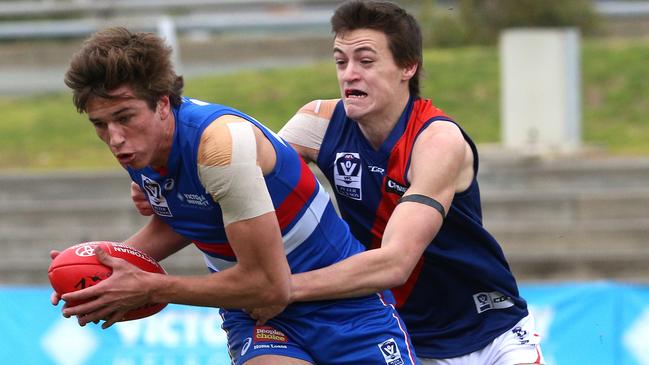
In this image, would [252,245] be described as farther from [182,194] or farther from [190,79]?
[190,79]

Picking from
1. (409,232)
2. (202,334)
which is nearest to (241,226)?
(409,232)

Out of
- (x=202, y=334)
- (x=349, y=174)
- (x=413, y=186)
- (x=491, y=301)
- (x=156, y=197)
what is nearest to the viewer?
(x=156, y=197)

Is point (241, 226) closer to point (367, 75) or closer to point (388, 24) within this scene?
point (367, 75)

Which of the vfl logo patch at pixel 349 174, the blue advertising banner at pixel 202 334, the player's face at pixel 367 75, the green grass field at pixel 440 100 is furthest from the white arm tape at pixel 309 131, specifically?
the green grass field at pixel 440 100

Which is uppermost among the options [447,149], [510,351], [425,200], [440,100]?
[447,149]

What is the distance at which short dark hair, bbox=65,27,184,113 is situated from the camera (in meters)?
3.64

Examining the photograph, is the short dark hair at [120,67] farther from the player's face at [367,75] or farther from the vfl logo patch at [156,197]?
the player's face at [367,75]

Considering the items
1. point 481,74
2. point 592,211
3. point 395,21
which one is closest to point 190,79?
point 481,74

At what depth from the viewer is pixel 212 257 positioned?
13.9 feet

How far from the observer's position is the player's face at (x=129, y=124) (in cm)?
366

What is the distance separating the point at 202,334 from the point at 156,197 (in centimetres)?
322

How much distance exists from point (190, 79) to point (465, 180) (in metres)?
12.7

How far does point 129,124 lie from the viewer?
3.69 m

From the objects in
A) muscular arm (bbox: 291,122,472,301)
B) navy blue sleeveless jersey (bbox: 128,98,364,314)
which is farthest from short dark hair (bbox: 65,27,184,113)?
muscular arm (bbox: 291,122,472,301)
